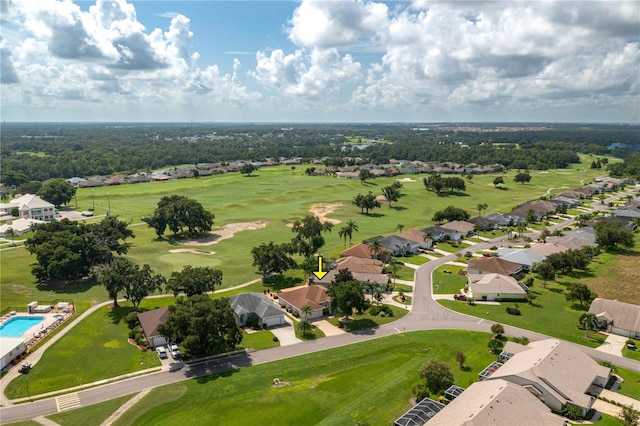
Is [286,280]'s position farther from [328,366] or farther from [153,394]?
[153,394]

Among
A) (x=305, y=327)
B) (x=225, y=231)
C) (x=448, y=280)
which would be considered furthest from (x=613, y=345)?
(x=225, y=231)

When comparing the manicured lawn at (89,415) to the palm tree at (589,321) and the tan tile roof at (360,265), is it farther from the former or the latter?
the palm tree at (589,321)

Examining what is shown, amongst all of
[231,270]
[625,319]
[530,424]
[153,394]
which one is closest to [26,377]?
[153,394]

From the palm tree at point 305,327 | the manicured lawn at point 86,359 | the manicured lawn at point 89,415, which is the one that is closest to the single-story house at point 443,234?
the palm tree at point 305,327

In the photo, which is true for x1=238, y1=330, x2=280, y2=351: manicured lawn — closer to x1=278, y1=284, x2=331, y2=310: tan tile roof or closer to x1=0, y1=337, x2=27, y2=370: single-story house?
x1=278, y1=284, x2=331, y2=310: tan tile roof

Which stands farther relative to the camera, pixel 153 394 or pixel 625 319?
pixel 625 319

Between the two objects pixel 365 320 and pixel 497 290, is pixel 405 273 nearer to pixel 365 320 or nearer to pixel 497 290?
pixel 497 290

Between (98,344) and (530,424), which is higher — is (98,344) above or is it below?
below

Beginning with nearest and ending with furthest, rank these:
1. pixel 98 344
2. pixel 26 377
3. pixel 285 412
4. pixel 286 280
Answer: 1. pixel 285 412
2. pixel 26 377
3. pixel 98 344
4. pixel 286 280
